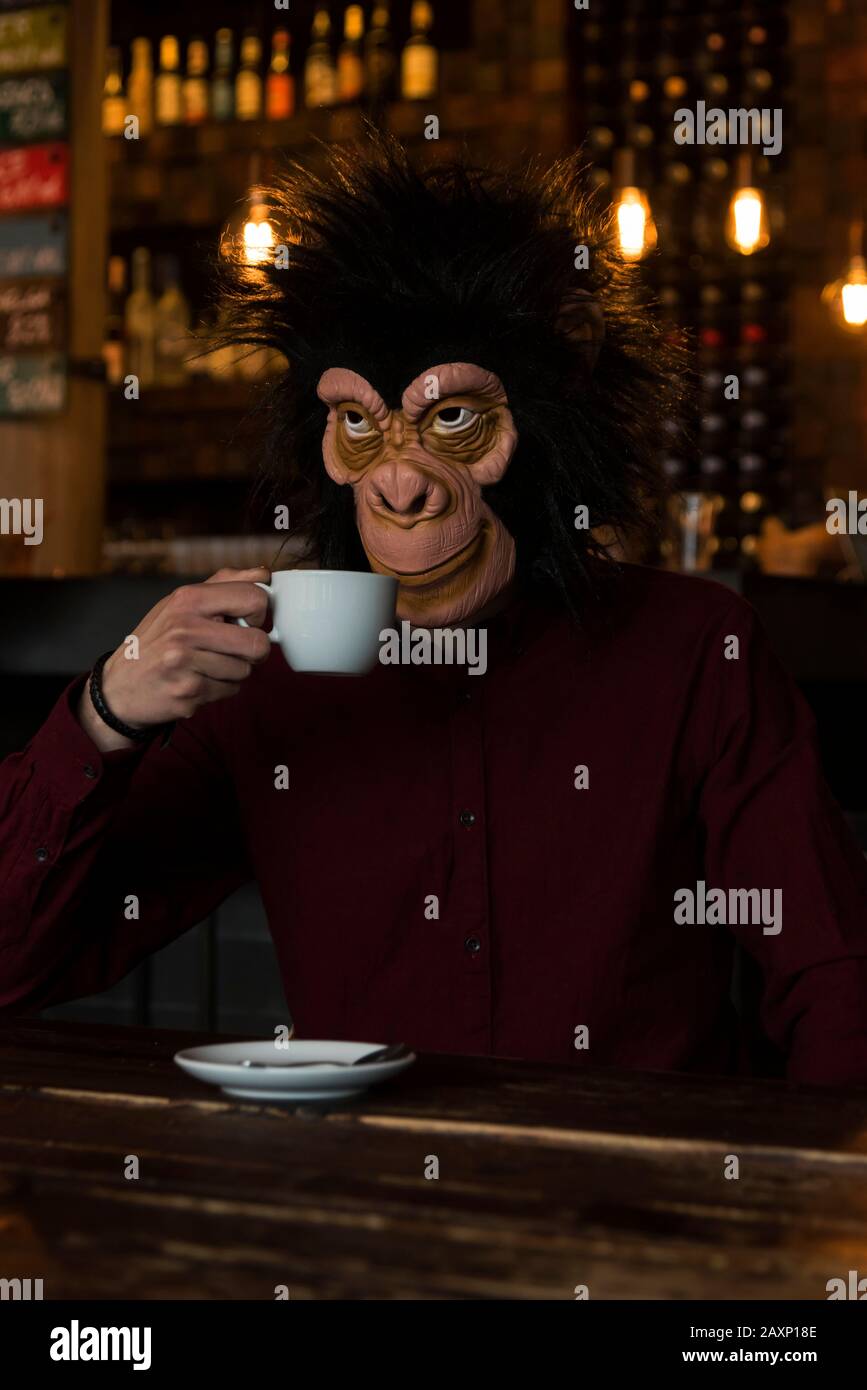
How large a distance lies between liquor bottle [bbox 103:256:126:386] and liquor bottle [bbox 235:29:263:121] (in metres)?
0.57

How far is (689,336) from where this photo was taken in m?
1.40

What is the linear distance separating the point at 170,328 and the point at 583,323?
3615 mm

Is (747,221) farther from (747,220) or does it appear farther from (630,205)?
(630,205)

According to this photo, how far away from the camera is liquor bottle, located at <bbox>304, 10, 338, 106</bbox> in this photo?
4.57 metres

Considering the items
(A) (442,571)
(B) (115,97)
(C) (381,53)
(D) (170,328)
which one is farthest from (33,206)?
(A) (442,571)

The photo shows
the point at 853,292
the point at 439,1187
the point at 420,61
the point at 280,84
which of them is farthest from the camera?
the point at 280,84

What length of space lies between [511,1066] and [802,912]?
34 cm

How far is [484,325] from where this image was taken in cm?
122

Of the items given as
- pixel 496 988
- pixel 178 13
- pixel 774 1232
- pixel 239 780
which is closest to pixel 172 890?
pixel 239 780

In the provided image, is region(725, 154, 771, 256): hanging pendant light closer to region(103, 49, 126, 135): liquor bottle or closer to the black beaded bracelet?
region(103, 49, 126, 135): liquor bottle

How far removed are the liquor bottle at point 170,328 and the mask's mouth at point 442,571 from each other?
11.7 ft
